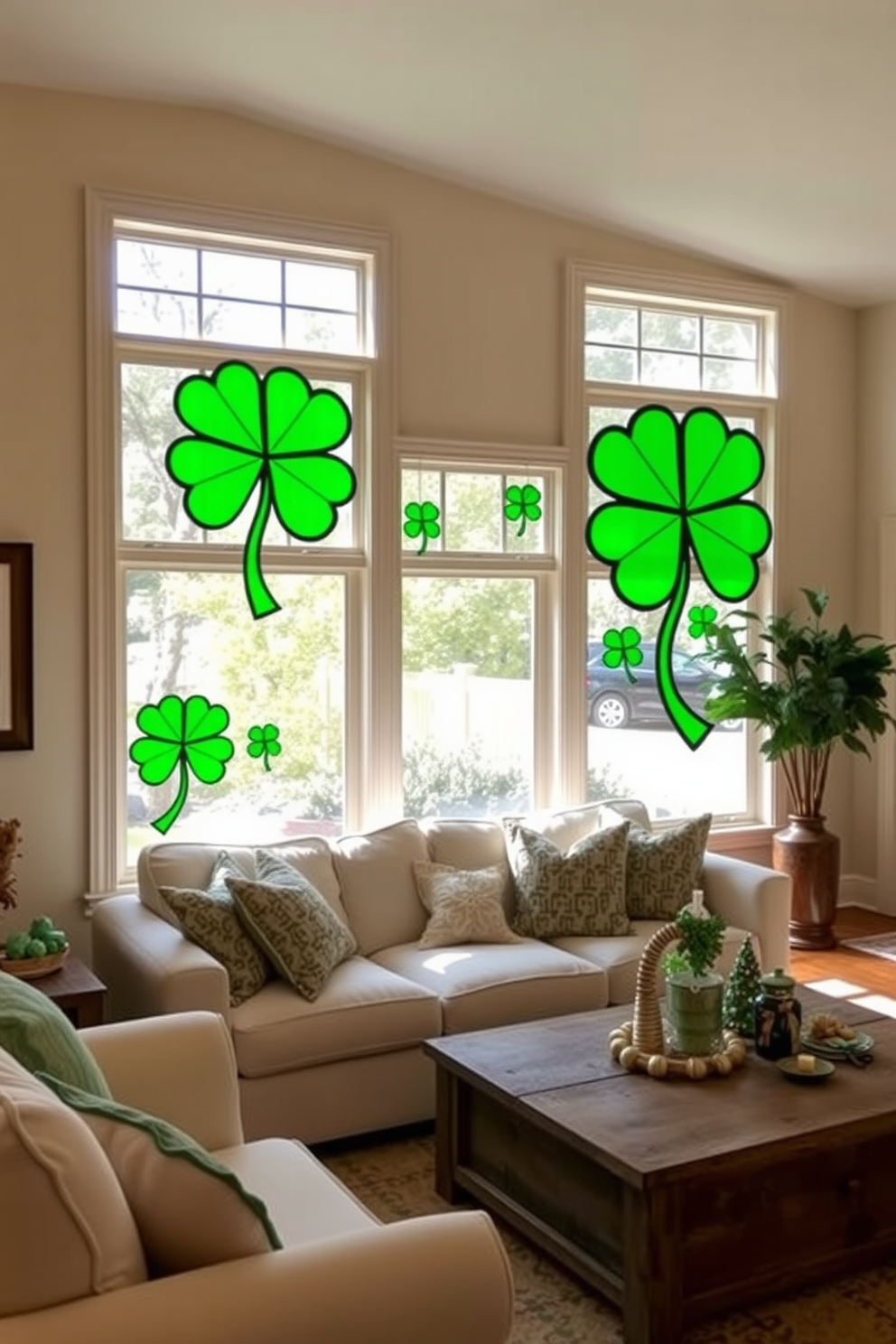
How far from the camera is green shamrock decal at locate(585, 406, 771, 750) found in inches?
224

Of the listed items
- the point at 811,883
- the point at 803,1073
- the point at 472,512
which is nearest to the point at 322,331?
the point at 472,512

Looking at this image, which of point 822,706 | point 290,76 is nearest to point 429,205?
point 290,76

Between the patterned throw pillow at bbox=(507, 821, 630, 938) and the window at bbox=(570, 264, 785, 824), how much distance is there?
3.61 ft

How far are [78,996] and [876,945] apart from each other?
369cm

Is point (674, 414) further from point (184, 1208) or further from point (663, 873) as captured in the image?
point (184, 1208)

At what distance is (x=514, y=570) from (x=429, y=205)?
1.48 meters

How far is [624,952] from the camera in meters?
4.30

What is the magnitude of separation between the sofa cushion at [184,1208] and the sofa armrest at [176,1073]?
2.64 feet

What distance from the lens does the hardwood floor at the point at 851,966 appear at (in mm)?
5277

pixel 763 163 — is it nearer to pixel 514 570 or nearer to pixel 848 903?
pixel 514 570

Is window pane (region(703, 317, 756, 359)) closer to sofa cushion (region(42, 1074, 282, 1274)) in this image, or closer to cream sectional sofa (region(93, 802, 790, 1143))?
cream sectional sofa (region(93, 802, 790, 1143))

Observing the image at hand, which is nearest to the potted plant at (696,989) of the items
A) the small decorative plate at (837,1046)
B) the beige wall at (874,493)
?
the small decorative plate at (837,1046)

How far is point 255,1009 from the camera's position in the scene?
3656 mm

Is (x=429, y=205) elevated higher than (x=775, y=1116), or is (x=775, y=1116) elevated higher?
(x=429, y=205)
